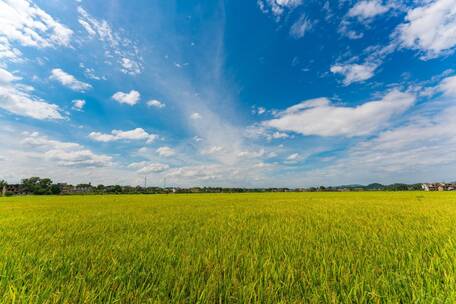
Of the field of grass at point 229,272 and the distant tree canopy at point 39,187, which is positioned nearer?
the field of grass at point 229,272

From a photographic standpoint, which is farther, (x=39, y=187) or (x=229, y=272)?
(x=39, y=187)

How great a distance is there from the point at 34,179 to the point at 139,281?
9933cm

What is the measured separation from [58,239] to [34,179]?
9670cm

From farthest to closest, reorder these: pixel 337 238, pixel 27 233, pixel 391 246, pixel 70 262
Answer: pixel 27 233 < pixel 337 238 < pixel 391 246 < pixel 70 262

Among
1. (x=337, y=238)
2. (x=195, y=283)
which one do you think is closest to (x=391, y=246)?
(x=337, y=238)

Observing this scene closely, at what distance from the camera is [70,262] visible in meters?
2.48

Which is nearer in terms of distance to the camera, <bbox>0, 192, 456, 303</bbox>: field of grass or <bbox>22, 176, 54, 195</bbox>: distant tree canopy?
<bbox>0, 192, 456, 303</bbox>: field of grass

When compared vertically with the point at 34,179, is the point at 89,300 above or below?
below

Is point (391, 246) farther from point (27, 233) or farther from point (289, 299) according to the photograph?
point (27, 233)

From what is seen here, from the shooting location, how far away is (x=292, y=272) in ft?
6.81

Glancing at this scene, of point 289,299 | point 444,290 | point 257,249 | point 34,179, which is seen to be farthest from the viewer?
point 34,179

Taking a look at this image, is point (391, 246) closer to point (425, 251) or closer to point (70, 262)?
point (425, 251)

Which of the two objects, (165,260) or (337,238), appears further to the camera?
(337,238)

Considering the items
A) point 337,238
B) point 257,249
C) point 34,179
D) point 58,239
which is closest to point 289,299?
point 257,249
